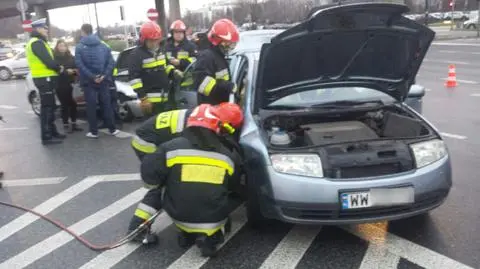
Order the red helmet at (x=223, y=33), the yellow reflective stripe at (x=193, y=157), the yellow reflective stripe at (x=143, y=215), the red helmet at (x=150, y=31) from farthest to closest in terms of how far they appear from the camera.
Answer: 1. the red helmet at (x=150, y=31)
2. the red helmet at (x=223, y=33)
3. the yellow reflective stripe at (x=143, y=215)
4. the yellow reflective stripe at (x=193, y=157)

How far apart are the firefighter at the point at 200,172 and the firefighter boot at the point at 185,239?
0.17 meters

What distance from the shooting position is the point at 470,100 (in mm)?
9906

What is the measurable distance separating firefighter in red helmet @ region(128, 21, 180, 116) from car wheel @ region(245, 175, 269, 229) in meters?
3.29

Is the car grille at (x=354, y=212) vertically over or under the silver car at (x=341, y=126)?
under

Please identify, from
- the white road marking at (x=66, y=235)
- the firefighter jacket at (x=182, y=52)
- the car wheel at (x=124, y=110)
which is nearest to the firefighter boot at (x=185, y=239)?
the white road marking at (x=66, y=235)

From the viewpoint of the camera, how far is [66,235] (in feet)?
14.1

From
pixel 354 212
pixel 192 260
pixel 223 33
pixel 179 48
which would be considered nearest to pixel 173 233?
pixel 192 260

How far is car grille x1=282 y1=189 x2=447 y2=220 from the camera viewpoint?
347cm

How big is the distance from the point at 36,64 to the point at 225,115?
16.1 ft

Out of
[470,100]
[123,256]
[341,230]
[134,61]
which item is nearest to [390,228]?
[341,230]

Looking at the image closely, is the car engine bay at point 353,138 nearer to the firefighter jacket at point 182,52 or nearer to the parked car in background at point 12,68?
the firefighter jacket at point 182,52

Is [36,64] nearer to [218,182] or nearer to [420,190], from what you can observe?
[218,182]

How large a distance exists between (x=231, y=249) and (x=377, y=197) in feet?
3.96

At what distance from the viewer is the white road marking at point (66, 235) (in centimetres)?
385
